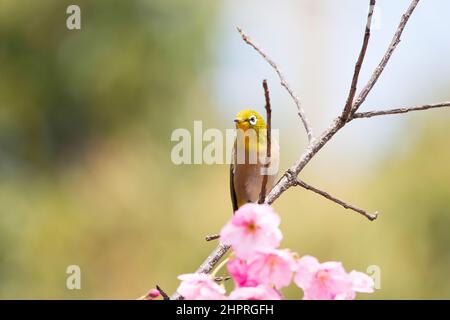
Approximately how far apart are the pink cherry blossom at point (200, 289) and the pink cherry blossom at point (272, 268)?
0.07 metres

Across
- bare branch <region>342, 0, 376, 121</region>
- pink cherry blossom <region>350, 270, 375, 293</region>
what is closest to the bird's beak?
bare branch <region>342, 0, 376, 121</region>

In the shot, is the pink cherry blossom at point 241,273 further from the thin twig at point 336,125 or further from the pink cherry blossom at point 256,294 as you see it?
the thin twig at point 336,125

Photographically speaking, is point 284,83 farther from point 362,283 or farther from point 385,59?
point 362,283

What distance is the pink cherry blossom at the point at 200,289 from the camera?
3.98ft

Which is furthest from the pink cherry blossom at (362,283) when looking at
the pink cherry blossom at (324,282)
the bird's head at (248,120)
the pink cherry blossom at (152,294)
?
the bird's head at (248,120)

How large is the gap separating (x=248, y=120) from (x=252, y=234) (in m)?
2.48

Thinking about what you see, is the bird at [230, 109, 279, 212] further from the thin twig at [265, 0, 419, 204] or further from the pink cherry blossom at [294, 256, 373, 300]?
the pink cherry blossom at [294, 256, 373, 300]

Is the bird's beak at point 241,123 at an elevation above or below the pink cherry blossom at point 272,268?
above

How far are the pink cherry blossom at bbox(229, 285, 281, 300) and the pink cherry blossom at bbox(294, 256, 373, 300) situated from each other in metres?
0.07

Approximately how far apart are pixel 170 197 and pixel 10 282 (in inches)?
120
